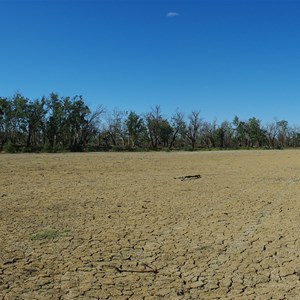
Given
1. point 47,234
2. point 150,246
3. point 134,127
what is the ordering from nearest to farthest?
point 150,246
point 47,234
point 134,127

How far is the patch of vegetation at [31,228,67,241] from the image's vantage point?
585 centimetres

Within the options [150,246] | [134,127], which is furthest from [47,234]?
[134,127]

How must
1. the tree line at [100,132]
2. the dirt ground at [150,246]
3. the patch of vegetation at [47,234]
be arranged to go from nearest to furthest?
1. the dirt ground at [150,246]
2. the patch of vegetation at [47,234]
3. the tree line at [100,132]

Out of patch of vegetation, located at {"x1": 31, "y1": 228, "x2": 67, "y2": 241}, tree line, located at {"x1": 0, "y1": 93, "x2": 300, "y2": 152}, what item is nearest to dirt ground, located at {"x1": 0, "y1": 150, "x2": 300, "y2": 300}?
patch of vegetation, located at {"x1": 31, "y1": 228, "x2": 67, "y2": 241}

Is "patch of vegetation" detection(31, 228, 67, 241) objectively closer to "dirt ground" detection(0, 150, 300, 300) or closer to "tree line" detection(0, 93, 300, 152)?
"dirt ground" detection(0, 150, 300, 300)

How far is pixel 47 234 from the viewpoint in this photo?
6078 millimetres

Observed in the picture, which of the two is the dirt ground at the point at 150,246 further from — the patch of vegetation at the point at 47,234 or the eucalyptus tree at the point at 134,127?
the eucalyptus tree at the point at 134,127

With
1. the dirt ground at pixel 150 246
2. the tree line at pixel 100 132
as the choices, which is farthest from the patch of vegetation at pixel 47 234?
the tree line at pixel 100 132

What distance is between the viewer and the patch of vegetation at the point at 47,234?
5848mm

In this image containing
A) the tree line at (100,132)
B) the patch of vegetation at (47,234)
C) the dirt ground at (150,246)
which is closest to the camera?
the dirt ground at (150,246)

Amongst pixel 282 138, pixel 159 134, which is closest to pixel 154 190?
pixel 159 134

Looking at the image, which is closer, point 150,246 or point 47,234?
point 150,246

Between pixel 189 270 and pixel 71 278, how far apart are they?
1418 millimetres

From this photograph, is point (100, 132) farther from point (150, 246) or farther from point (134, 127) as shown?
point (150, 246)
